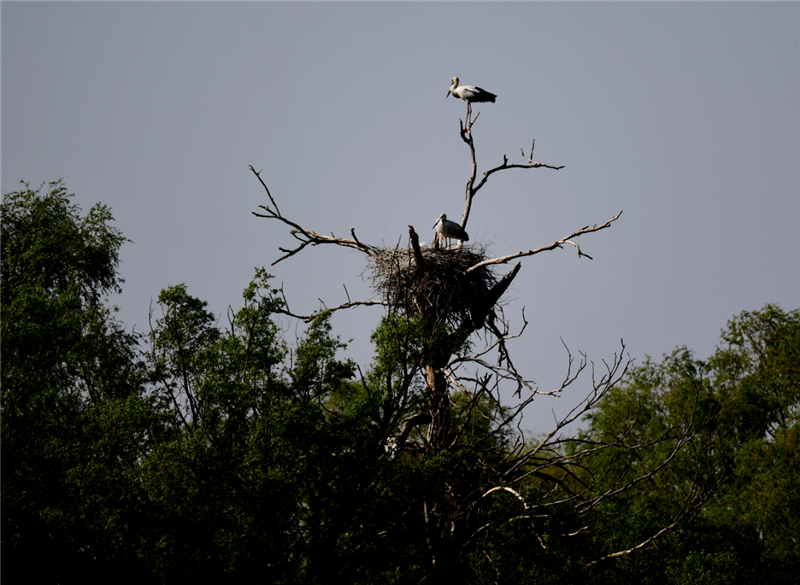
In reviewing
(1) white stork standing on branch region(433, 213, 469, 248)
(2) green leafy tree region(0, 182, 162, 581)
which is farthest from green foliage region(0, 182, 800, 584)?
(1) white stork standing on branch region(433, 213, 469, 248)

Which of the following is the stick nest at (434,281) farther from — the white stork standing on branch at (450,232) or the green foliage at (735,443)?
the green foliage at (735,443)

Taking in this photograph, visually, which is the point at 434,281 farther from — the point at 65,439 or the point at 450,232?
the point at 65,439

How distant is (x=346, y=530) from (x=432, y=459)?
1.19 meters

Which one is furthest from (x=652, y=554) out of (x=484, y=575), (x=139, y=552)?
(x=139, y=552)

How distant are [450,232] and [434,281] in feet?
5.10

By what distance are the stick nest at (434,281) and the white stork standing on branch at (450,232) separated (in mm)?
477

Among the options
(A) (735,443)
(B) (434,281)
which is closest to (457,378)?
(B) (434,281)

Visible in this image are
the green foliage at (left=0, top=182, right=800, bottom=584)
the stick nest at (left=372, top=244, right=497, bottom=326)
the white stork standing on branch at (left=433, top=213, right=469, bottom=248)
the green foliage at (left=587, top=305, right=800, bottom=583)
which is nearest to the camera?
the green foliage at (left=0, top=182, right=800, bottom=584)

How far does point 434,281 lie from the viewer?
470 inches

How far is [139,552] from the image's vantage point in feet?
27.9

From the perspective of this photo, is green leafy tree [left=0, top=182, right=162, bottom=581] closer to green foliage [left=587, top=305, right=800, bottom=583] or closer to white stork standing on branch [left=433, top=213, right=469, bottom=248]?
A: white stork standing on branch [left=433, top=213, right=469, bottom=248]

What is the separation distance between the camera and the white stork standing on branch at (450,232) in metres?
13.2

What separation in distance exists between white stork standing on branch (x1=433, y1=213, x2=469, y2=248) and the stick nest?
477 millimetres

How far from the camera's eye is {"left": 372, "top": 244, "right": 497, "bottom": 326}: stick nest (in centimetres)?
1188
